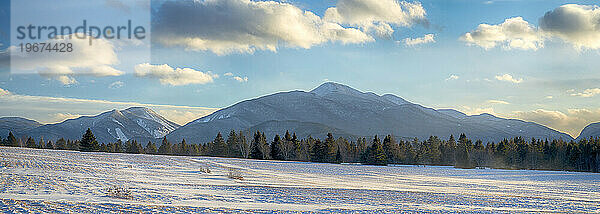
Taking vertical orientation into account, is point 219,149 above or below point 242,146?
below

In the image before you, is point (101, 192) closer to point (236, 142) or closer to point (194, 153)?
point (236, 142)

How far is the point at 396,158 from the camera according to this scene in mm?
110125

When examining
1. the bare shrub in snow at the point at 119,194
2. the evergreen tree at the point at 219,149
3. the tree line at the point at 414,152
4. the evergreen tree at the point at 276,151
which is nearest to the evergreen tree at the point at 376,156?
the tree line at the point at 414,152

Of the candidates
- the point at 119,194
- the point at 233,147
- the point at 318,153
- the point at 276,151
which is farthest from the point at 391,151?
the point at 119,194

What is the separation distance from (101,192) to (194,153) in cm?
11852

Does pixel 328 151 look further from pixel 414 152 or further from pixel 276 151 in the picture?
pixel 414 152

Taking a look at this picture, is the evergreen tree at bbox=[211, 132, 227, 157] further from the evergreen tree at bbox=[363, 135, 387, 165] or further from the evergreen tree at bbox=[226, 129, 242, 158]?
the evergreen tree at bbox=[363, 135, 387, 165]

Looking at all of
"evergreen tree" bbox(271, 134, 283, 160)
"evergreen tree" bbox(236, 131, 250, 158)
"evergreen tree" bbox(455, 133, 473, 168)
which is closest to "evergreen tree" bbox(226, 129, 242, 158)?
"evergreen tree" bbox(236, 131, 250, 158)

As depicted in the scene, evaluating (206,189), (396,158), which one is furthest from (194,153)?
(206,189)

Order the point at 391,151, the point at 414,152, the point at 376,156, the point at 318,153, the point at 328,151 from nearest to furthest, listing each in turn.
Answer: the point at 376,156, the point at 328,151, the point at 318,153, the point at 391,151, the point at 414,152

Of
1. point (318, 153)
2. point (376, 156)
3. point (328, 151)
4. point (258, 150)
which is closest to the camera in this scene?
point (258, 150)

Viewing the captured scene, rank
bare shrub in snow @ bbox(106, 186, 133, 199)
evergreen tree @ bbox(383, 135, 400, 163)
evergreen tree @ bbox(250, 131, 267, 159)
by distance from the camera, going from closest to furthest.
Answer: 1. bare shrub in snow @ bbox(106, 186, 133, 199)
2. evergreen tree @ bbox(250, 131, 267, 159)
3. evergreen tree @ bbox(383, 135, 400, 163)

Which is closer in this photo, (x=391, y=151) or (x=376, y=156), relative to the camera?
(x=376, y=156)

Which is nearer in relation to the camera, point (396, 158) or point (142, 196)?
point (142, 196)
